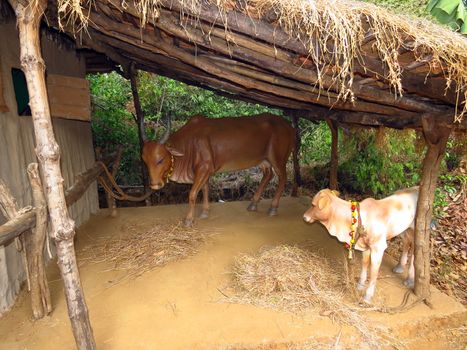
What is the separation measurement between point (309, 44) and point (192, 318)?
2.37m

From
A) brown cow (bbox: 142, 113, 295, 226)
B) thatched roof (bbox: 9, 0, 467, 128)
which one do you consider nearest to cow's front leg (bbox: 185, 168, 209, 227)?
brown cow (bbox: 142, 113, 295, 226)

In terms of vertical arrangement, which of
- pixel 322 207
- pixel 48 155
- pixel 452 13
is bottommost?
pixel 322 207

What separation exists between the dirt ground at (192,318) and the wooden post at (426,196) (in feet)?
0.88

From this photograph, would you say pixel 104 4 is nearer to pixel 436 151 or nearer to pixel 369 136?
pixel 436 151

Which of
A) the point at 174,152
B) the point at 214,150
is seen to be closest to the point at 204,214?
the point at 214,150

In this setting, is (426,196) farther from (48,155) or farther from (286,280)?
(48,155)

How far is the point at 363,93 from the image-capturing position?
2.87 metres

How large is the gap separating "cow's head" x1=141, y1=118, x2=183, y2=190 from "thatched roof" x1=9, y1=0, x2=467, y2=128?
162 centimetres

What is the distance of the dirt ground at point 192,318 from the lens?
2.64 meters

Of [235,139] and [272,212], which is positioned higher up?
[235,139]

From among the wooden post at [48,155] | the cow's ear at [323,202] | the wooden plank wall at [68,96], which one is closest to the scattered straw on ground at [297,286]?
the cow's ear at [323,202]

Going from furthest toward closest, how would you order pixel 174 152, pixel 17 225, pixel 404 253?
1. pixel 174 152
2. pixel 404 253
3. pixel 17 225

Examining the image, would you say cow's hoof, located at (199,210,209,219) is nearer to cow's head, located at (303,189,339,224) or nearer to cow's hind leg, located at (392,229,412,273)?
cow's head, located at (303,189,339,224)

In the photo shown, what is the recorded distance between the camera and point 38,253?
272 cm
